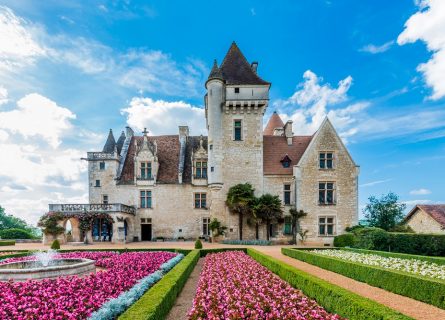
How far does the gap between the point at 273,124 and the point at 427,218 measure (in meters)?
18.5

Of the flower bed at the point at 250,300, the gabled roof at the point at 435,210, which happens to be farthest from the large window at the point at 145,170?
the gabled roof at the point at 435,210

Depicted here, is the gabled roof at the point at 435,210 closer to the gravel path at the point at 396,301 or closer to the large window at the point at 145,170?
the gravel path at the point at 396,301

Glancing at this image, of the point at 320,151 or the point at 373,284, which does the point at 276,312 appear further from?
the point at 320,151

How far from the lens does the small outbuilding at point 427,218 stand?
2373 cm

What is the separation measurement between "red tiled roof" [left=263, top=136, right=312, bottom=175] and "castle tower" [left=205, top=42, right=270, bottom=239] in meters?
1.07

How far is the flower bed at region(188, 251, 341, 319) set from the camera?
19.3 ft

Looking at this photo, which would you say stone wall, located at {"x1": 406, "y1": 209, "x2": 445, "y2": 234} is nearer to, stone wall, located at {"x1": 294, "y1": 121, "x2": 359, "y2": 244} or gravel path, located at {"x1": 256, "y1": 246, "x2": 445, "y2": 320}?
stone wall, located at {"x1": 294, "y1": 121, "x2": 359, "y2": 244}

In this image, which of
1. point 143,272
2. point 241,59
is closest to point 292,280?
point 143,272

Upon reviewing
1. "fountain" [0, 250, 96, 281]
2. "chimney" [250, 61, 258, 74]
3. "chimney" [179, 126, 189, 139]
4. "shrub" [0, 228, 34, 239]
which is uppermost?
"chimney" [250, 61, 258, 74]

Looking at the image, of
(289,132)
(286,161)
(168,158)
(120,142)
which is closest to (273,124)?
(289,132)

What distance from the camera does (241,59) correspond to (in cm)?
2788

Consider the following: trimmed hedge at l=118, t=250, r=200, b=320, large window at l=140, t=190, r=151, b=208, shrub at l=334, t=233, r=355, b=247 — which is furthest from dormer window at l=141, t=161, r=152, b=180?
trimmed hedge at l=118, t=250, r=200, b=320

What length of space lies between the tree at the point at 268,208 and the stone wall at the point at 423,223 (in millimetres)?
13242

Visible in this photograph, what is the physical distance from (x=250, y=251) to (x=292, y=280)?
7.31 m
